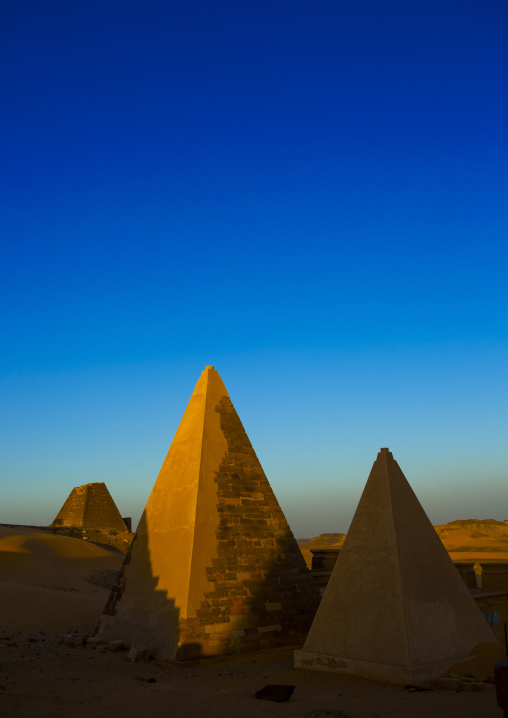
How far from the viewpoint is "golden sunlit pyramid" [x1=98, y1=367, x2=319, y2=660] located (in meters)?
10.7

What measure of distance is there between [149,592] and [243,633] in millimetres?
1835

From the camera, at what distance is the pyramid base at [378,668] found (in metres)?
7.80

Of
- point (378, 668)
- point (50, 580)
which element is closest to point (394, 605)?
point (378, 668)

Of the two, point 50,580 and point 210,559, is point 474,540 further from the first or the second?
point 210,559

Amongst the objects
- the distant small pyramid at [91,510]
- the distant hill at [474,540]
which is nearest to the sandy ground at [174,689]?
the distant small pyramid at [91,510]

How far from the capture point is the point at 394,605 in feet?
27.6

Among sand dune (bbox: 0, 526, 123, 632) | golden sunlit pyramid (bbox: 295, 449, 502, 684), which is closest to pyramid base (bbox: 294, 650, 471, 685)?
golden sunlit pyramid (bbox: 295, 449, 502, 684)

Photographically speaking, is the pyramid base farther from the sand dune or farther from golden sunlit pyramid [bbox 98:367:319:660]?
the sand dune

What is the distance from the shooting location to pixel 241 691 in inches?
325

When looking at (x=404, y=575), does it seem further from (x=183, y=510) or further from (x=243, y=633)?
(x=183, y=510)

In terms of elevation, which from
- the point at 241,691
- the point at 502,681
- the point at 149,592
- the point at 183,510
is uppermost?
the point at 183,510

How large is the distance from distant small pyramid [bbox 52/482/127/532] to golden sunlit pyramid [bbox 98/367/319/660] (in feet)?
77.0

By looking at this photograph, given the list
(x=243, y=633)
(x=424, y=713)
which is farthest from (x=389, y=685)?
(x=243, y=633)

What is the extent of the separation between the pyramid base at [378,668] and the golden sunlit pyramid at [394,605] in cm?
1
